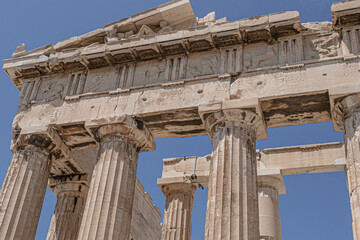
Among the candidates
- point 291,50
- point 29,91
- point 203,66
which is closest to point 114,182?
point 203,66

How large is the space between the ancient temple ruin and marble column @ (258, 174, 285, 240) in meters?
0.07

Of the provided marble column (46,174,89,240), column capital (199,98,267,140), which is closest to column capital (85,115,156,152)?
column capital (199,98,267,140)

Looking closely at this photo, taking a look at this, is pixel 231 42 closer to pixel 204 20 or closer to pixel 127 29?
pixel 204 20

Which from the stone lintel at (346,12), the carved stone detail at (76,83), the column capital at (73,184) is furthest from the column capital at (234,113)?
the column capital at (73,184)

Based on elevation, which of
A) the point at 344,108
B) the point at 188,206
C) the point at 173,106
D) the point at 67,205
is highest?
the point at 173,106

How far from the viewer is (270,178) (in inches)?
837

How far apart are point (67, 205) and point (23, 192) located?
3535 mm

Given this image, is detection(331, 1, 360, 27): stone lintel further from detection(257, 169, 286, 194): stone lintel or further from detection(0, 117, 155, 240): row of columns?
detection(257, 169, 286, 194): stone lintel

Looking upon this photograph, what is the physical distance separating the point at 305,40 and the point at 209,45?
3.25 meters

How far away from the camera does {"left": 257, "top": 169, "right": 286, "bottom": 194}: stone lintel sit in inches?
829

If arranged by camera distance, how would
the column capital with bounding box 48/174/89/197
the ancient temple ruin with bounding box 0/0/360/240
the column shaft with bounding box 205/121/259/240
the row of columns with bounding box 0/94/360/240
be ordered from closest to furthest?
the column shaft with bounding box 205/121/259/240
the row of columns with bounding box 0/94/360/240
the ancient temple ruin with bounding box 0/0/360/240
the column capital with bounding box 48/174/89/197

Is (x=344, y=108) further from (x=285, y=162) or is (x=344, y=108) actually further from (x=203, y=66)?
(x=285, y=162)

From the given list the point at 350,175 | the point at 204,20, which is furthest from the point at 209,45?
the point at 350,175

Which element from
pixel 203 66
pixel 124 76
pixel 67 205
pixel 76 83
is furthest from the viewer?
pixel 67 205
